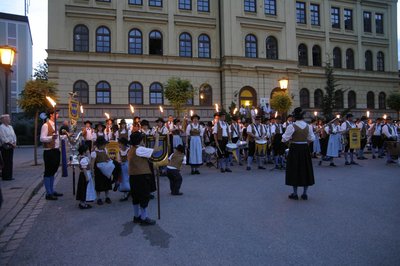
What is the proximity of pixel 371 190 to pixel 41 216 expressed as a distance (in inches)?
318

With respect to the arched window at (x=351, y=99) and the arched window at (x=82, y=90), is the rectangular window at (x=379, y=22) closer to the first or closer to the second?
the arched window at (x=351, y=99)

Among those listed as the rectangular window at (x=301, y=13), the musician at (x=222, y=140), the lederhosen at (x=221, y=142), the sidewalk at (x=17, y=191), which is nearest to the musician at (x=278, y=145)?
the musician at (x=222, y=140)

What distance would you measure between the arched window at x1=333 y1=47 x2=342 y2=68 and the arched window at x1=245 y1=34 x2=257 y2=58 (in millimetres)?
10215

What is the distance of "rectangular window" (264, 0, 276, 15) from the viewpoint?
105 feet

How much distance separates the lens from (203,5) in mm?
30641

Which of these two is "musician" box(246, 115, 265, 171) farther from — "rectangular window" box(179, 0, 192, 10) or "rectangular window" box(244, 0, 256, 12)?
"rectangular window" box(244, 0, 256, 12)

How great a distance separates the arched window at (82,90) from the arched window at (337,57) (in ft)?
83.3

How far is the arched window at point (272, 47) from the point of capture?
3206cm

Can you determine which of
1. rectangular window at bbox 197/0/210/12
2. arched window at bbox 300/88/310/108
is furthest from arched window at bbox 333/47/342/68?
rectangular window at bbox 197/0/210/12

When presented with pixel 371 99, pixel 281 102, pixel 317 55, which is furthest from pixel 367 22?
pixel 281 102

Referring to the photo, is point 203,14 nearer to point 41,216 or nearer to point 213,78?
point 213,78

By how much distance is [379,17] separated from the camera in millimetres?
38469

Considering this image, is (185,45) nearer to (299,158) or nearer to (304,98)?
(304,98)

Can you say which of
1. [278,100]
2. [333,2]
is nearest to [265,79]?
[278,100]
